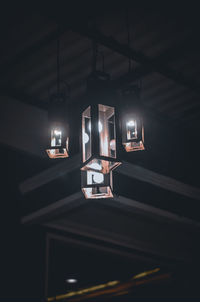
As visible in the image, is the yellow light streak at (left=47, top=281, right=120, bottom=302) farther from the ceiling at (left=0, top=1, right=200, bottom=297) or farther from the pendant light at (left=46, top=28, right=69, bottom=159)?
the pendant light at (left=46, top=28, right=69, bottom=159)

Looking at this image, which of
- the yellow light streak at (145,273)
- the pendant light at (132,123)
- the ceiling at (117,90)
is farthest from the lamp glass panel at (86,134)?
the yellow light streak at (145,273)

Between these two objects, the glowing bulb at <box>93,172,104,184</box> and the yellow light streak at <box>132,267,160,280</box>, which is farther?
the yellow light streak at <box>132,267,160,280</box>

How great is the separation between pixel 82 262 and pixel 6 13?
21.4ft

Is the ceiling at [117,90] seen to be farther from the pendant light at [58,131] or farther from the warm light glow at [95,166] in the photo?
the warm light glow at [95,166]

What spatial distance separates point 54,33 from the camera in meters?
3.87

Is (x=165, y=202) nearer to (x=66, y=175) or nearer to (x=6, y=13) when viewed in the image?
(x=66, y=175)

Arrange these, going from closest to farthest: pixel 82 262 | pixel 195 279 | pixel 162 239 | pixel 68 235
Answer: pixel 68 235 < pixel 162 239 < pixel 195 279 < pixel 82 262

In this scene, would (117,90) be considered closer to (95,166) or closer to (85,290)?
(95,166)

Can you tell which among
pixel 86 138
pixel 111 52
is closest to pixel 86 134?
pixel 86 138

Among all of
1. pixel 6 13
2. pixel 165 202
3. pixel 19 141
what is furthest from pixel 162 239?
pixel 6 13

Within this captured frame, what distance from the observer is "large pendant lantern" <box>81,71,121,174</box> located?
2117mm

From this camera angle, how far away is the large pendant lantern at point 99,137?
6.95 feet

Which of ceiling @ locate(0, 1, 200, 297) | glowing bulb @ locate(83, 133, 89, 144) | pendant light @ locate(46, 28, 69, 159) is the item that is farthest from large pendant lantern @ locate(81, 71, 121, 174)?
ceiling @ locate(0, 1, 200, 297)

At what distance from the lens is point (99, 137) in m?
2.17
